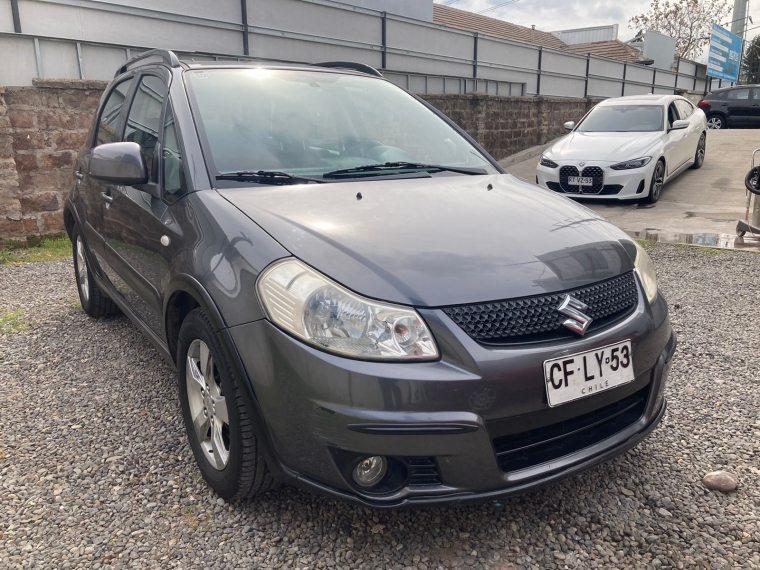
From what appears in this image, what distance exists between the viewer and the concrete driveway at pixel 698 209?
7445 millimetres

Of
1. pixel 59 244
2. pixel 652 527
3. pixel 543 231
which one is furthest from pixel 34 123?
pixel 652 527

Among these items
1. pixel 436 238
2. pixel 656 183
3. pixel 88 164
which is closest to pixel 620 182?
pixel 656 183

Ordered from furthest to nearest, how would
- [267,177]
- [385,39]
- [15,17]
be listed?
[385,39] → [15,17] → [267,177]

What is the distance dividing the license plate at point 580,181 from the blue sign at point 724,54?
2785 cm

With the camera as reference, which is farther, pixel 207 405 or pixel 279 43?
pixel 279 43

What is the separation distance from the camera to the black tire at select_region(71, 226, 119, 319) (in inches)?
170

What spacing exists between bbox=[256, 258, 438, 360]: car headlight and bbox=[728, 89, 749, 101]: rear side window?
70.3ft

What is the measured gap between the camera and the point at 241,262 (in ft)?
6.75

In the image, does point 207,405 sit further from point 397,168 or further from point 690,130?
point 690,130

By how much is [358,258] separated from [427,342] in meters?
0.36

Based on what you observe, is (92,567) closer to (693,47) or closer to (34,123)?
(34,123)

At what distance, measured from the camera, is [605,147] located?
9.34 meters

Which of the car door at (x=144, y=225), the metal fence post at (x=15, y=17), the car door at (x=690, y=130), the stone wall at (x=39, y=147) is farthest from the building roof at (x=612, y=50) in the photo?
the car door at (x=144, y=225)

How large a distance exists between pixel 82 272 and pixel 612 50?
3630cm
